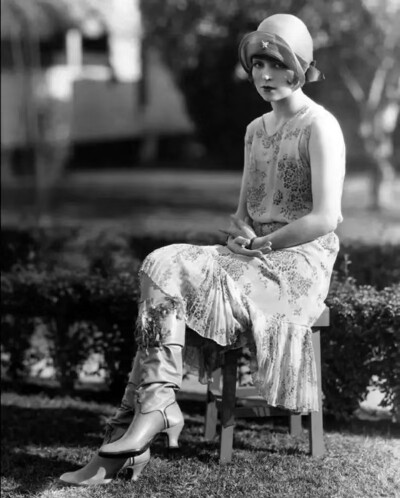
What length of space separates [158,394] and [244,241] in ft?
→ 2.69

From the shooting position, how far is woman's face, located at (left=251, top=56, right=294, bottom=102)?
4.25 m

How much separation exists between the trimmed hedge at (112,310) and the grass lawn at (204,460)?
29 cm

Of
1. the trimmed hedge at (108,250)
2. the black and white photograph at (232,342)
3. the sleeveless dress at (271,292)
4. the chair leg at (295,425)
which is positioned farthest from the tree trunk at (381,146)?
the sleeveless dress at (271,292)

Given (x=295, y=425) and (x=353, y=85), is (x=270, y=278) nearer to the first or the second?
(x=295, y=425)

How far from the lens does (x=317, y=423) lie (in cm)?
460

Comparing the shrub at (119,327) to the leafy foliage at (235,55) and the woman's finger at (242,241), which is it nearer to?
the woman's finger at (242,241)

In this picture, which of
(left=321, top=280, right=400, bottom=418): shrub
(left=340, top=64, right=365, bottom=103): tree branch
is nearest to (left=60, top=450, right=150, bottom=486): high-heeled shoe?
(left=321, top=280, right=400, bottom=418): shrub

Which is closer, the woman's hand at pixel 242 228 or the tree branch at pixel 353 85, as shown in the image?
the woman's hand at pixel 242 228

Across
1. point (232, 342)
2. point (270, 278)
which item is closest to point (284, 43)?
point (270, 278)

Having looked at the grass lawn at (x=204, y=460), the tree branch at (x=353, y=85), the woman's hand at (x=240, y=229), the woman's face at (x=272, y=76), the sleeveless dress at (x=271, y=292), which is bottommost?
the grass lawn at (x=204, y=460)

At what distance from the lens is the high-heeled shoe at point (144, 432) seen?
387 cm

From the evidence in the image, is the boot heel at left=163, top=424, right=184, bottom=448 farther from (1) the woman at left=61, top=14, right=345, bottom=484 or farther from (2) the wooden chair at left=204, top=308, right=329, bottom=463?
(2) the wooden chair at left=204, top=308, right=329, bottom=463

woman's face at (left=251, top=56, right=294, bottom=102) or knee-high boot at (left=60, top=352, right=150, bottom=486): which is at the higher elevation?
woman's face at (left=251, top=56, right=294, bottom=102)

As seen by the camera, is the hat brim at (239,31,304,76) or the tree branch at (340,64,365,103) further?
the tree branch at (340,64,365,103)
